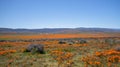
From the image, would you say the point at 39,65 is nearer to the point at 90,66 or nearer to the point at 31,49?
the point at 90,66

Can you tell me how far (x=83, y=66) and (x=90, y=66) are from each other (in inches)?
23.3

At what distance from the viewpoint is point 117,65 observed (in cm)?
1388

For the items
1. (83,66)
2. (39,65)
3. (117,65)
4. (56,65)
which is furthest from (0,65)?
(117,65)

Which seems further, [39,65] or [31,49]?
[31,49]

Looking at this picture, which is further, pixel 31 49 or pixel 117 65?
pixel 31 49

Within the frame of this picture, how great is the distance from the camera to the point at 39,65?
13.9 metres

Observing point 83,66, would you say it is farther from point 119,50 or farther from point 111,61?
point 119,50

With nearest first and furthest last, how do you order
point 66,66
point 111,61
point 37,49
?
point 66,66
point 111,61
point 37,49

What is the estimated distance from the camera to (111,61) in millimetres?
15422

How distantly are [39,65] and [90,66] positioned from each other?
432cm

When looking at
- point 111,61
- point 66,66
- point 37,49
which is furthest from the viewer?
point 37,49

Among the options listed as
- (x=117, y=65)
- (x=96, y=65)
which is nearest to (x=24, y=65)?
(x=96, y=65)

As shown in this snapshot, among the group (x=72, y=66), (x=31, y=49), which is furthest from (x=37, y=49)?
(x=72, y=66)

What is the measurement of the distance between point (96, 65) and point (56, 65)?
3.38m
